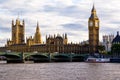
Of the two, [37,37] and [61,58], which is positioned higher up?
[37,37]

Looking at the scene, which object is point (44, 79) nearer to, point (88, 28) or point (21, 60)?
point (21, 60)

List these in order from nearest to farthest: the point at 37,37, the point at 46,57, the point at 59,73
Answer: the point at 59,73 → the point at 46,57 → the point at 37,37

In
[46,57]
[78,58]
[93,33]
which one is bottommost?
[78,58]

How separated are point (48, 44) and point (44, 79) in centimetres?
11457

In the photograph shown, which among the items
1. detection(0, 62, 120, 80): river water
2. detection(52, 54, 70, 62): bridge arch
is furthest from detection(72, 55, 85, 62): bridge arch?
detection(0, 62, 120, 80): river water

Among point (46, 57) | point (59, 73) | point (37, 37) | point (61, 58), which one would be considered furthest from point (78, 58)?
point (59, 73)

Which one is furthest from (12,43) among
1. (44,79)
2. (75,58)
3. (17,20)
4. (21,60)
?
(44,79)

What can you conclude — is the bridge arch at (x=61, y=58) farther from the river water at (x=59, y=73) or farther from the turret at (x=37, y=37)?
the river water at (x=59, y=73)

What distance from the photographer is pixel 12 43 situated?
197500 millimetres

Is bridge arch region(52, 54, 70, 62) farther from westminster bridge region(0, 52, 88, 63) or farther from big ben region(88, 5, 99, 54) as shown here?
big ben region(88, 5, 99, 54)

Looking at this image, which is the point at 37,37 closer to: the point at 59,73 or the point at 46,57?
the point at 46,57

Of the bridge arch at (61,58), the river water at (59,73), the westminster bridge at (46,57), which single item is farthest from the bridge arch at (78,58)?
the river water at (59,73)

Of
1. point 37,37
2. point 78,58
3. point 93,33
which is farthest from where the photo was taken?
point 37,37

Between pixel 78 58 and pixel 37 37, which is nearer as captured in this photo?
pixel 78 58
